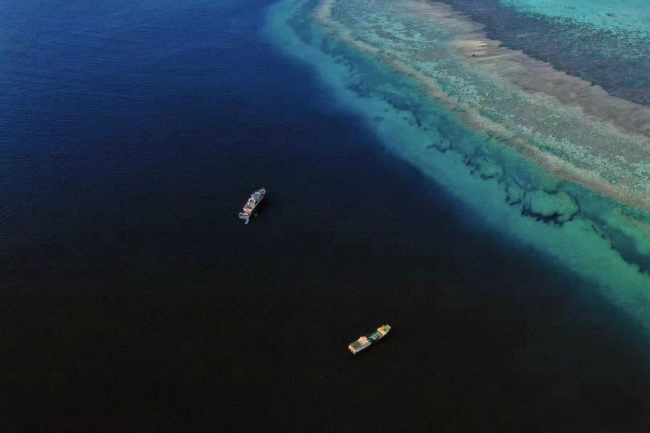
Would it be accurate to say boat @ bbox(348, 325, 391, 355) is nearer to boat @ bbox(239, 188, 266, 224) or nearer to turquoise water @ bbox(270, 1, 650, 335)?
turquoise water @ bbox(270, 1, 650, 335)

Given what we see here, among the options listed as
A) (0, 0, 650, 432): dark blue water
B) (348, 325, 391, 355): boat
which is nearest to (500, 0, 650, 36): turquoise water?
(0, 0, 650, 432): dark blue water

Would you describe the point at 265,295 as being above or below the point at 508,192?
below

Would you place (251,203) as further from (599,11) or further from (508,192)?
(599,11)

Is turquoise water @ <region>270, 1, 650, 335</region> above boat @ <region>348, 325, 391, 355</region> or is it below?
above

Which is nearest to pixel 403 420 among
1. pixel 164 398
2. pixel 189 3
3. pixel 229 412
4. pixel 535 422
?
pixel 535 422

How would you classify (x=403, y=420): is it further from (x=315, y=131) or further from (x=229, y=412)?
(x=315, y=131)

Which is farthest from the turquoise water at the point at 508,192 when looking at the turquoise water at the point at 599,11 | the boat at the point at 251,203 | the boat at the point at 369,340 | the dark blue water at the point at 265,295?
the turquoise water at the point at 599,11

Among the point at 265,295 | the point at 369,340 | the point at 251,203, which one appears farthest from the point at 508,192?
the point at 265,295
